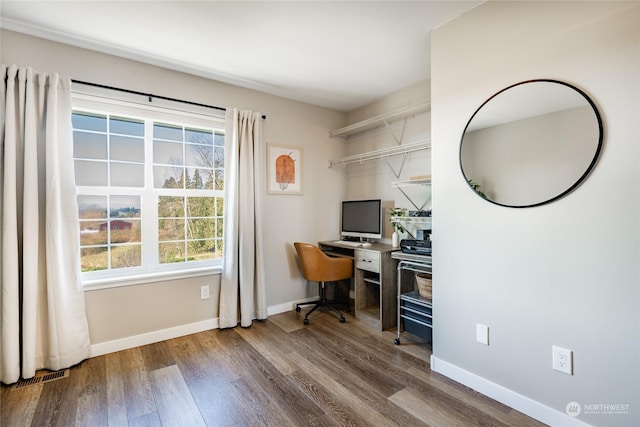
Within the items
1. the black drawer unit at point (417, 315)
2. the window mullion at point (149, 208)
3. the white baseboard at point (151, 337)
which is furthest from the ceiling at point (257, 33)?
the white baseboard at point (151, 337)

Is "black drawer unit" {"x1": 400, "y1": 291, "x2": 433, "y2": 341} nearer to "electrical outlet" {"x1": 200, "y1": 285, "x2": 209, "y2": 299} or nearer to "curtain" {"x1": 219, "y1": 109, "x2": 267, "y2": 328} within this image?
"curtain" {"x1": 219, "y1": 109, "x2": 267, "y2": 328}

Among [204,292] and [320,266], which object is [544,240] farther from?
[204,292]

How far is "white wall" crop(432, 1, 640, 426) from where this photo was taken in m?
1.36

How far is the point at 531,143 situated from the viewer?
1.68 metres

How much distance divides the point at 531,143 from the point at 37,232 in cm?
327

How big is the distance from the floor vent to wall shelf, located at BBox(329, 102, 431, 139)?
3.36 metres

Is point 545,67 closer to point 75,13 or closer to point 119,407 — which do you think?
point 75,13

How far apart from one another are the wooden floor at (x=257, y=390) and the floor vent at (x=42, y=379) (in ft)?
0.13

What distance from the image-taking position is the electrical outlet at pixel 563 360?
152 cm

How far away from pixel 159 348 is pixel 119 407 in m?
0.77

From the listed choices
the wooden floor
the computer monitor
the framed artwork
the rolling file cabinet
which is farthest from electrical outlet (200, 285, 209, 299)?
the rolling file cabinet

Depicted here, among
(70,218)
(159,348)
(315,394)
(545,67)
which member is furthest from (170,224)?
(545,67)

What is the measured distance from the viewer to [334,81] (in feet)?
9.73

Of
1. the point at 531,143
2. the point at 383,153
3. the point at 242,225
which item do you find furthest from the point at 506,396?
the point at 242,225
